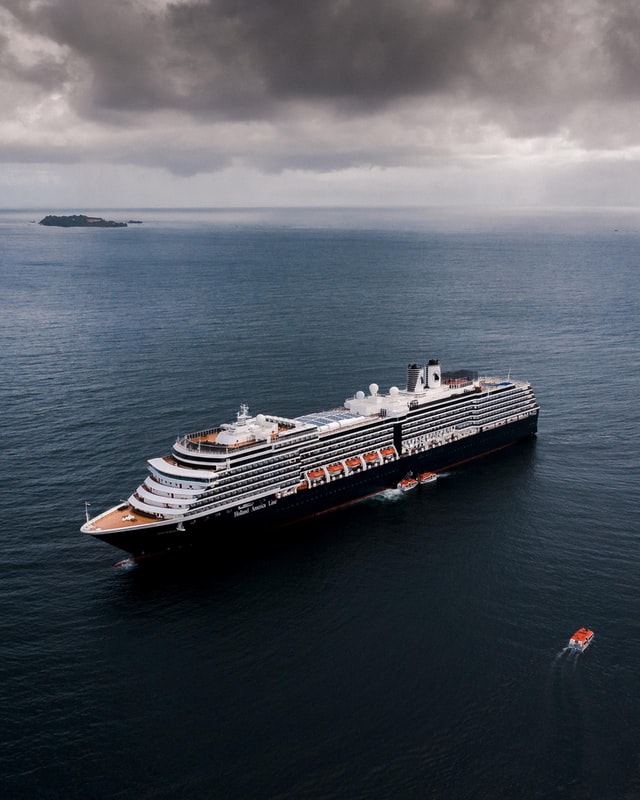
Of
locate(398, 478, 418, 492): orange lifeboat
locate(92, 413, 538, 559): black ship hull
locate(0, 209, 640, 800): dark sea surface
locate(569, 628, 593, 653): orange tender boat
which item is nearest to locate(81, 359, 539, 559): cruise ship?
locate(92, 413, 538, 559): black ship hull

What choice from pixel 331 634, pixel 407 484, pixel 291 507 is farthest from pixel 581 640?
pixel 407 484

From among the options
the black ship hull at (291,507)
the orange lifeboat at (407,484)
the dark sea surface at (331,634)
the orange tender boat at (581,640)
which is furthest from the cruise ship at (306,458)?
the orange tender boat at (581,640)

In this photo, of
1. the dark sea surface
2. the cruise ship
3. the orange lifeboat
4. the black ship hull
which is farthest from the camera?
the orange lifeboat

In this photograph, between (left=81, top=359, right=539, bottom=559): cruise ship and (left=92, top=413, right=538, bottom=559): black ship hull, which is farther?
(left=81, top=359, right=539, bottom=559): cruise ship

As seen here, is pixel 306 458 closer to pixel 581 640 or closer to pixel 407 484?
pixel 407 484

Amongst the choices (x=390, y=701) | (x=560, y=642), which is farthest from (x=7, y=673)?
(x=560, y=642)

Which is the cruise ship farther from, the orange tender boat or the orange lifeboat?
the orange tender boat

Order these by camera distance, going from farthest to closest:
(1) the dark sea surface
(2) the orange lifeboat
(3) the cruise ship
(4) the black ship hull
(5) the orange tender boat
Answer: (2) the orange lifeboat, (3) the cruise ship, (4) the black ship hull, (5) the orange tender boat, (1) the dark sea surface

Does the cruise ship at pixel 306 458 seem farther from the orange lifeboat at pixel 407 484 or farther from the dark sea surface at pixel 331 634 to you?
the dark sea surface at pixel 331 634
